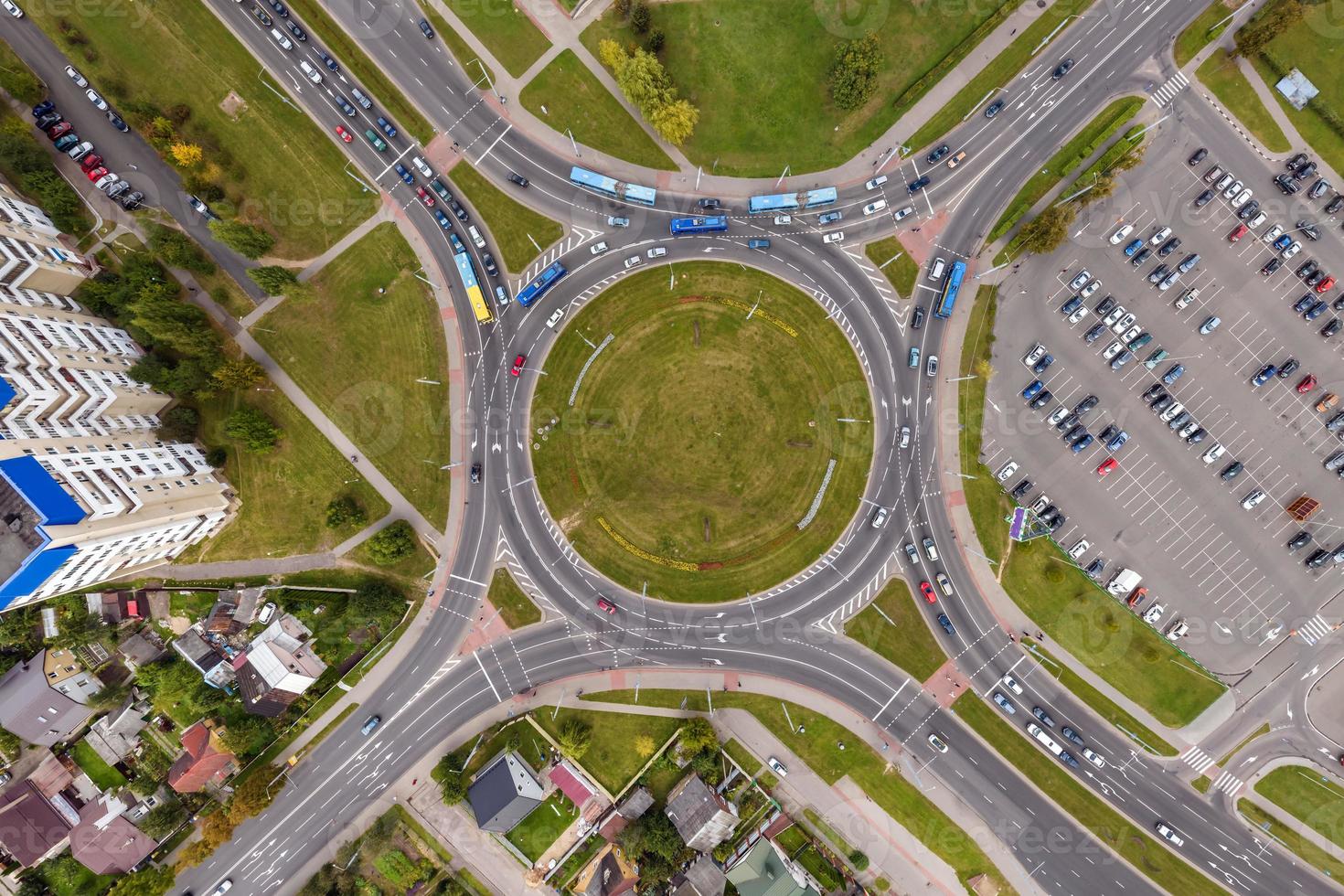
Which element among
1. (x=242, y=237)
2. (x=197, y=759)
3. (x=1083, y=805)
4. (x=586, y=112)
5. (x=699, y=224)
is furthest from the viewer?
(x=586, y=112)

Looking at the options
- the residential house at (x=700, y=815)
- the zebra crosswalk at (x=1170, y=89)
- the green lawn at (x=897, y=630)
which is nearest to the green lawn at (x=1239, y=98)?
the zebra crosswalk at (x=1170, y=89)

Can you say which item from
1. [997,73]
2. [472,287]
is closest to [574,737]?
[472,287]

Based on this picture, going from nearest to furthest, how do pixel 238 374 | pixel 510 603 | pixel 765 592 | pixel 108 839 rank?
pixel 238 374 < pixel 108 839 < pixel 765 592 < pixel 510 603

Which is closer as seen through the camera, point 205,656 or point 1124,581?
point 1124,581

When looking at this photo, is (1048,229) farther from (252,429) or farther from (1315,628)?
(252,429)

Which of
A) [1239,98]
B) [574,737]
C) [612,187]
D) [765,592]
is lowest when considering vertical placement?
[765,592]

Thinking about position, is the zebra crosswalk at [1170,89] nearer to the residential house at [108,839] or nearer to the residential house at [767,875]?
the residential house at [767,875]

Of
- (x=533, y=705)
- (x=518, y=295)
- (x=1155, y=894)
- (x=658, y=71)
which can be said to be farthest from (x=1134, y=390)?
(x=533, y=705)

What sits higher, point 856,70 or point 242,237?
point 242,237
